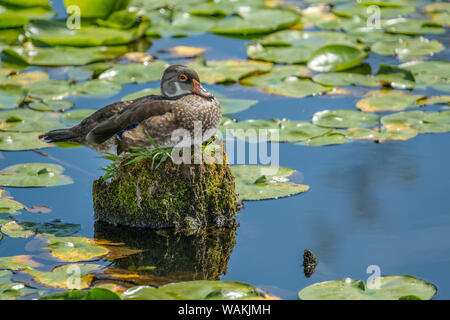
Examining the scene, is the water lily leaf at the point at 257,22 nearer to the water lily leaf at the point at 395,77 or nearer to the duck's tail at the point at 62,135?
the water lily leaf at the point at 395,77

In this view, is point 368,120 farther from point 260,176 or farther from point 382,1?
point 382,1

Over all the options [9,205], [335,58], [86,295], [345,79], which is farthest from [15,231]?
[335,58]

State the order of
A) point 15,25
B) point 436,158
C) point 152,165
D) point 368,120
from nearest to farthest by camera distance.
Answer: point 152,165
point 436,158
point 368,120
point 15,25

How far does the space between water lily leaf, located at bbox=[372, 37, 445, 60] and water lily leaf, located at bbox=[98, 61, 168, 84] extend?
319 centimetres

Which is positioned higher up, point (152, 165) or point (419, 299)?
point (152, 165)

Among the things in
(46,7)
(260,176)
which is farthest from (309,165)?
(46,7)

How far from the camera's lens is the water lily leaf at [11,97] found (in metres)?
9.93

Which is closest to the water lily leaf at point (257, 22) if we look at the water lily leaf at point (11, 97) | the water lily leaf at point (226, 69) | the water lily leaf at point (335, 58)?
the water lily leaf at point (226, 69)

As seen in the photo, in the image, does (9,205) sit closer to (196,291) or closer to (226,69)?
(196,291)

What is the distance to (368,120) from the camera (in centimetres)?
923

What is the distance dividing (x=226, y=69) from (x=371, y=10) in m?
3.48

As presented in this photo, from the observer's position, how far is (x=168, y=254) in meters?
6.71

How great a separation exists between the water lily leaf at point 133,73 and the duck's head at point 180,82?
346 centimetres

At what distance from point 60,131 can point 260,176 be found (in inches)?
81.0
